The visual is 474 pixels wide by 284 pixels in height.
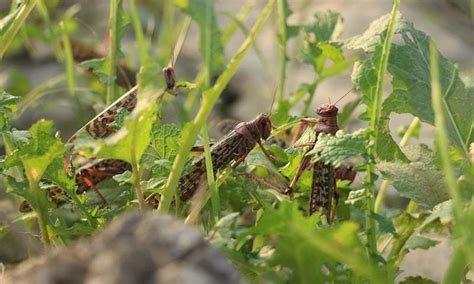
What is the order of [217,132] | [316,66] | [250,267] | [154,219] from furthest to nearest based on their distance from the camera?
1. [217,132]
2. [316,66]
3. [250,267]
4. [154,219]

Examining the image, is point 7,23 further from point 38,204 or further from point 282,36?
point 282,36

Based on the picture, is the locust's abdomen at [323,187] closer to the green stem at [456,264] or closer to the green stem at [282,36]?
the green stem at [456,264]

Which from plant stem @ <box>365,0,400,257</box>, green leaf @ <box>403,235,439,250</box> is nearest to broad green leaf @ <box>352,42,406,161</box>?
plant stem @ <box>365,0,400,257</box>

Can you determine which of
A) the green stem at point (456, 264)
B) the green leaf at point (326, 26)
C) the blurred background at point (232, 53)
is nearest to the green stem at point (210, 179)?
the green stem at point (456, 264)

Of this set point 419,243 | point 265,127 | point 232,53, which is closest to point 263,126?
point 265,127

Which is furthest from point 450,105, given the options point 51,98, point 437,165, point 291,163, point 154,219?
point 51,98

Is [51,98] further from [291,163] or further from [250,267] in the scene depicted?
[250,267]
